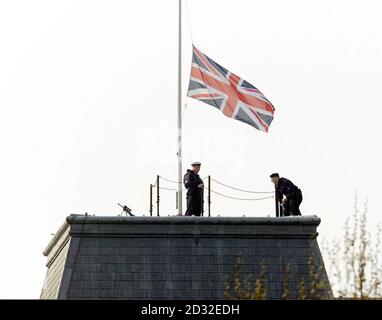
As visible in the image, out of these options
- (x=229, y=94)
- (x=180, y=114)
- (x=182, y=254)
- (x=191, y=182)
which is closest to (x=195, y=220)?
(x=182, y=254)

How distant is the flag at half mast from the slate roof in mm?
3206

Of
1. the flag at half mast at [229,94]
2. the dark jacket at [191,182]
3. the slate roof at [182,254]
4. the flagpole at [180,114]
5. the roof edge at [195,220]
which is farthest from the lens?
the flag at half mast at [229,94]

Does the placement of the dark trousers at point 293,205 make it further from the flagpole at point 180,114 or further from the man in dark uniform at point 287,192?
the flagpole at point 180,114

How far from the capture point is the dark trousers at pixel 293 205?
4419 centimetres

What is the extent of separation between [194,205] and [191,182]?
827mm

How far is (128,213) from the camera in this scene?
149 feet

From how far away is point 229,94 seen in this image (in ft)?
153

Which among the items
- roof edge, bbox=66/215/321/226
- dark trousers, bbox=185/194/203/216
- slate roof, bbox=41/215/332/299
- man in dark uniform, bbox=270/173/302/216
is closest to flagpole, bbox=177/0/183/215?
dark trousers, bbox=185/194/203/216

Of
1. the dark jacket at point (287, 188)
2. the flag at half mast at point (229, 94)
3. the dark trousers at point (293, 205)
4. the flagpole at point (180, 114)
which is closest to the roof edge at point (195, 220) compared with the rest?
the dark trousers at point (293, 205)

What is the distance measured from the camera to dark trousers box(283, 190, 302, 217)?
1740 inches

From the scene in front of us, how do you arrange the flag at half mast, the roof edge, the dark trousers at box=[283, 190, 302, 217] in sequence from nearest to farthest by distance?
the roof edge, the dark trousers at box=[283, 190, 302, 217], the flag at half mast

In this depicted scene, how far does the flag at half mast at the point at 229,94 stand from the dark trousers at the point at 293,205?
2432 millimetres

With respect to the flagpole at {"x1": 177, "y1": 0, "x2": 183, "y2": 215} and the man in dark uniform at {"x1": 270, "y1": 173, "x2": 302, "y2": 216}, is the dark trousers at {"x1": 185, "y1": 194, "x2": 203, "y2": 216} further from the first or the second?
the man in dark uniform at {"x1": 270, "y1": 173, "x2": 302, "y2": 216}
